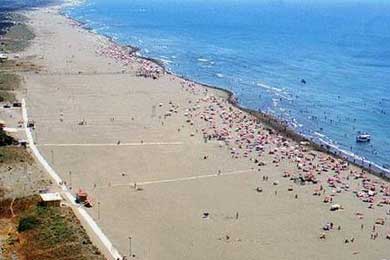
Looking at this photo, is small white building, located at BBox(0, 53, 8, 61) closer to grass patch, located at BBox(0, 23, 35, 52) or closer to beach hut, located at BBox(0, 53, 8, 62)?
beach hut, located at BBox(0, 53, 8, 62)

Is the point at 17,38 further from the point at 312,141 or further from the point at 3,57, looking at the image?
the point at 312,141

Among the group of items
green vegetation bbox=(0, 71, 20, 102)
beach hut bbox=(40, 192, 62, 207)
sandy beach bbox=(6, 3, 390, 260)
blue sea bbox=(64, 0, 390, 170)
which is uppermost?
beach hut bbox=(40, 192, 62, 207)

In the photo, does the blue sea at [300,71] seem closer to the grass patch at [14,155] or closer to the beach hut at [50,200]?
the grass patch at [14,155]

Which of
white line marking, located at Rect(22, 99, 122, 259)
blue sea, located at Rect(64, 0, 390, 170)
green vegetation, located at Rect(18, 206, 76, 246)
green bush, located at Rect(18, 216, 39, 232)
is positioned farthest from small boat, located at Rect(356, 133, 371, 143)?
green bush, located at Rect(18, 216, 39, 232)

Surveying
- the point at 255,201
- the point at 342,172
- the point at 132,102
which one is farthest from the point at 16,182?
the point at 132,102

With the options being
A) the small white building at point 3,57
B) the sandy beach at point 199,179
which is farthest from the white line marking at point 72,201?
the small white building at point 3,57

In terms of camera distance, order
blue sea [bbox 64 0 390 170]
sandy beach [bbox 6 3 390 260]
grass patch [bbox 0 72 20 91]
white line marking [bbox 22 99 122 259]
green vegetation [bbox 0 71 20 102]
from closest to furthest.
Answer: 1. white line marking [bbox 22 99 122 259]
2. sandy beach [bbox 6 3 390 260]
3. blue sea [bbox 64 0 390 170]
4. green vegetation [bbox 0 71 20 102]
5. grass patch [bbox 0 72 20 91]

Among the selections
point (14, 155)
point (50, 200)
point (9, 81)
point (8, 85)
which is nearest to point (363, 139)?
point (14, 155)

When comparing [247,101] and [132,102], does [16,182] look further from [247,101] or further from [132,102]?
[247,101]
